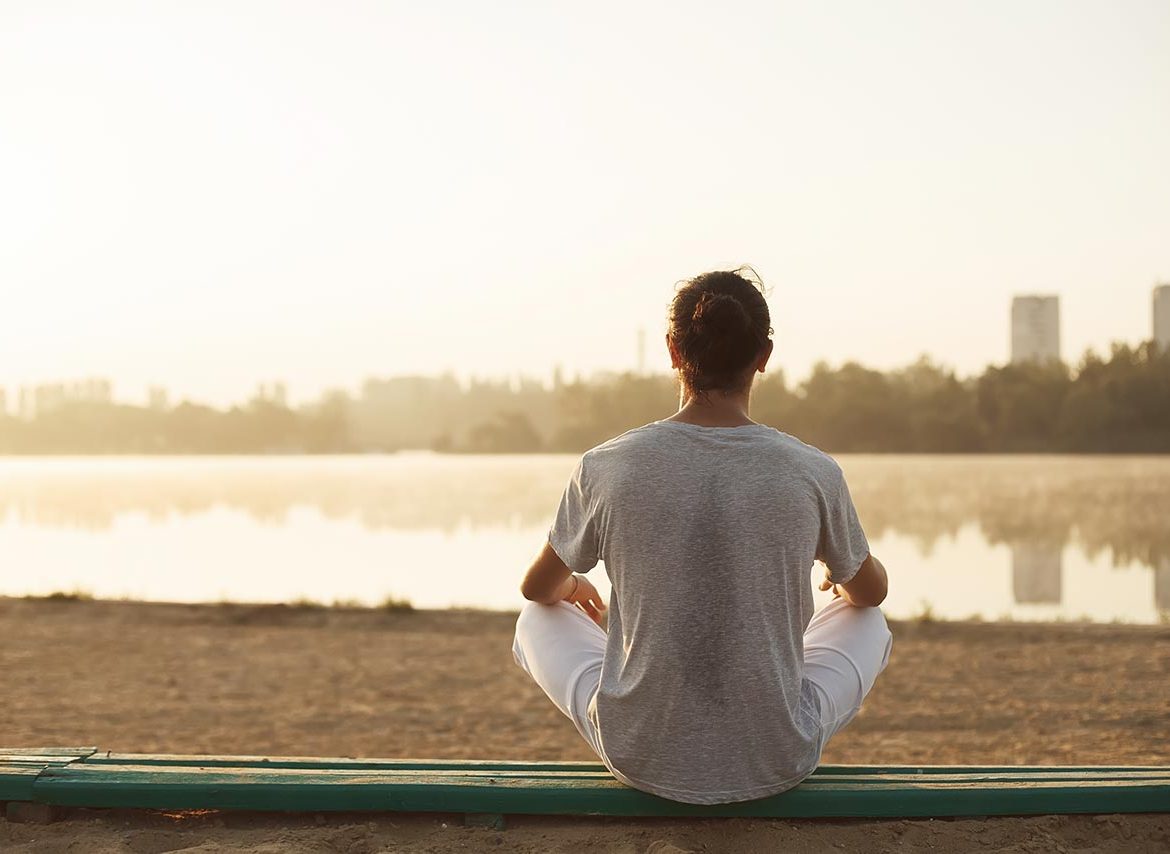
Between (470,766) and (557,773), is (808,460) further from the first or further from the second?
(470,766)

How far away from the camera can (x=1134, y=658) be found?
689cm

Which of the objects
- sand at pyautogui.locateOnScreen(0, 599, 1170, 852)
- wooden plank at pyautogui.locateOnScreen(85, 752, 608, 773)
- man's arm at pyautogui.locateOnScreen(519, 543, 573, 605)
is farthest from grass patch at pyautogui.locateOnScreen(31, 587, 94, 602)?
man's arm at pyautogui.locateOnScreen(519, 543, 573, 605)

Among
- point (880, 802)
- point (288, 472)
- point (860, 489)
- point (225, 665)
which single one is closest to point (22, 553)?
point (225, 665)

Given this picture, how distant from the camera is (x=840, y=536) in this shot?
2.12 metres

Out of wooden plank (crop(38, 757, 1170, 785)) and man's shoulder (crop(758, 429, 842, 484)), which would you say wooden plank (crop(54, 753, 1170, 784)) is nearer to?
wooden plank (crop(38, 757, 1170, 785))

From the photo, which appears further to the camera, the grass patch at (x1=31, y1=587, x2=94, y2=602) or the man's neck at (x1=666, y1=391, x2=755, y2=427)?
the grass patch at (x1=31, y1=587, x2=94, y2=602)

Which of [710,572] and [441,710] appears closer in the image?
[710,572]

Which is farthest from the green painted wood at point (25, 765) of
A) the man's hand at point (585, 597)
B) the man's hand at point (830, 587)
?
the man's hand at point (830, 587)

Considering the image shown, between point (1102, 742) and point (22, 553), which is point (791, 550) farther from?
point (22, 553)

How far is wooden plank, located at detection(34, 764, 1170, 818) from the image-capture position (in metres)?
2.27

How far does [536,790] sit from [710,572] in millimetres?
650

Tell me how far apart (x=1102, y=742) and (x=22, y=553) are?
53.8 feet

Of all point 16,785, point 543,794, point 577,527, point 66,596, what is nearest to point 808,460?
point 577,527

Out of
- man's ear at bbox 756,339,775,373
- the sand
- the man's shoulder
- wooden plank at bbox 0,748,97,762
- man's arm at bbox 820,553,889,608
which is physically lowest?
the sand
